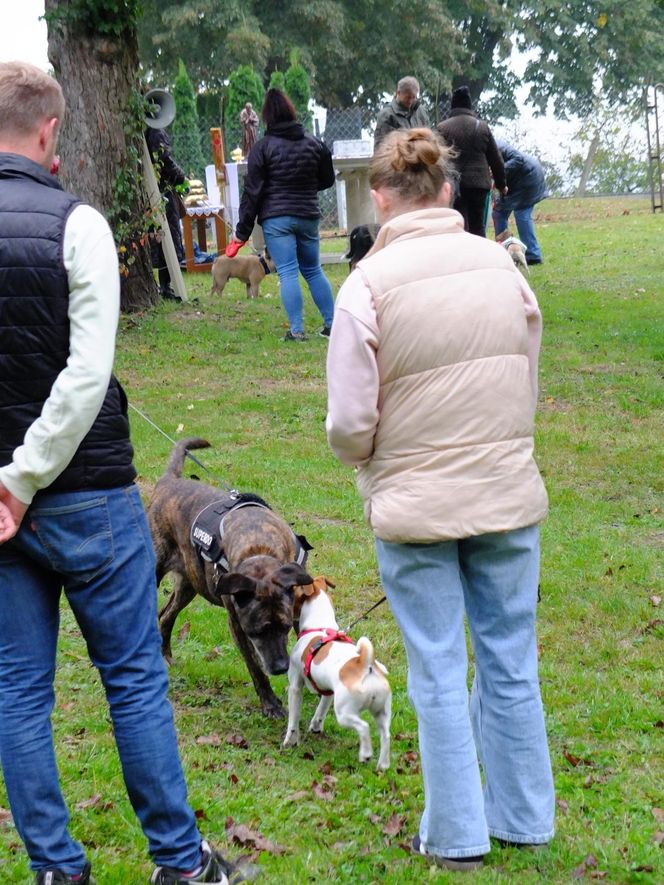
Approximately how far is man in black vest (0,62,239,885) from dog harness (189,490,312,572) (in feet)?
5.63

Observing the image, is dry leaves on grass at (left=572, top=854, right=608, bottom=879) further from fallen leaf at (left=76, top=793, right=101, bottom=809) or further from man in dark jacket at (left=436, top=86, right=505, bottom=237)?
man in dark jacket at (left=436, top=86, right=505, bottom=237)

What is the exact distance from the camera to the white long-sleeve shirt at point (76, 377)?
Result: 2.85 m

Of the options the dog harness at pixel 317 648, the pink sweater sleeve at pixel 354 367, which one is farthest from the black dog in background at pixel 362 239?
the pink sweater sleeve at pixel 354 367

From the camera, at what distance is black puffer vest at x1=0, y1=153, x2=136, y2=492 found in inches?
112

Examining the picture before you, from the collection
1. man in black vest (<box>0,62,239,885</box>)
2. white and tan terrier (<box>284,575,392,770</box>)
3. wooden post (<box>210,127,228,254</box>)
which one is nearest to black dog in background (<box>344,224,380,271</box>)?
wooden post (<box>210,127,228,254</box>)

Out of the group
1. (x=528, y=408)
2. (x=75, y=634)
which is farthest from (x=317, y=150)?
(x=528, y=408)

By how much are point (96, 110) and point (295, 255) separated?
9.72 ft

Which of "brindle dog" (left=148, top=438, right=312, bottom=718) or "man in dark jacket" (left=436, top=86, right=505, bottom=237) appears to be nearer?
"brindle dog" (left=148, top=438, right=312, bottom=718)

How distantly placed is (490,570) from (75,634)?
3148mm

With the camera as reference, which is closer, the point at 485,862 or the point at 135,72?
the point at 485,862

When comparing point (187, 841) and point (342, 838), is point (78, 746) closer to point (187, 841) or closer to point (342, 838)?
point (342, 838)

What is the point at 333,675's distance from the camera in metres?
4.41

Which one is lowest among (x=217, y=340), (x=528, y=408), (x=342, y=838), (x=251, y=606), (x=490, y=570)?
(x=217, y=340)

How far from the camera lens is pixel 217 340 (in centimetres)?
1267
